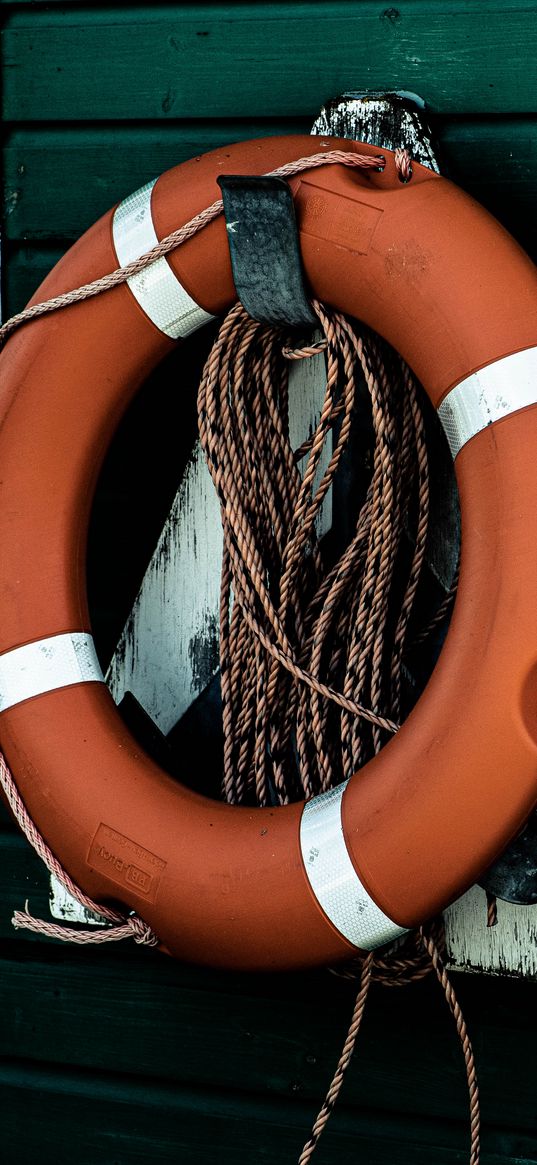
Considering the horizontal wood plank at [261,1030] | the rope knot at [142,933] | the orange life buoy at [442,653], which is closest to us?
the orange life buoy at [442,653]

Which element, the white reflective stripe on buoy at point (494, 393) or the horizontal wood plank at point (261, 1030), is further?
the horizontal wood plank at point (261, 1030)

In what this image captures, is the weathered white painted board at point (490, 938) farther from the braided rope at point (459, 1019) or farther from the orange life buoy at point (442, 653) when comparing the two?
the orange life buoy at point (442, 653)

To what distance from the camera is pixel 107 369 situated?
1.05 m

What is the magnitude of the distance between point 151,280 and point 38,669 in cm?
40

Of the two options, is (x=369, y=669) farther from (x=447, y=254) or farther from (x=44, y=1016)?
(x=44, y=1016)

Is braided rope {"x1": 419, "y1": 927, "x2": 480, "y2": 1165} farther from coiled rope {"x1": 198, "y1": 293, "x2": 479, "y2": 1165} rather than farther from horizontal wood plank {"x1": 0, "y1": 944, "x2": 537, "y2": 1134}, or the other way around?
horizontal wood plank {"x1": 0, "y1": 944, "x2": 537, "y2": 1134}

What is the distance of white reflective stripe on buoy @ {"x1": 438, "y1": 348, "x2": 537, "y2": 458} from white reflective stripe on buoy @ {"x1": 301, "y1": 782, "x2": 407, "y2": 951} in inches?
14.2

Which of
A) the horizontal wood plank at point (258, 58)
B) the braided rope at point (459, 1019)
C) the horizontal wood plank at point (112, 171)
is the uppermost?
the horizontal wood plank at point (258, 58)

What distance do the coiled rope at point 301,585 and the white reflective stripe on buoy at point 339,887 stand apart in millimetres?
90

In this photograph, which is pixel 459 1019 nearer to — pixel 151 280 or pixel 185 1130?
pixel 185 1130

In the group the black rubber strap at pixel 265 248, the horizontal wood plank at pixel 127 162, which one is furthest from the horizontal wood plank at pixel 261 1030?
the horizontal wood plank at pixel 127 162

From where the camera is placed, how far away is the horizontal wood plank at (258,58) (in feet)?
3.51

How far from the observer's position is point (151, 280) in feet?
3.34

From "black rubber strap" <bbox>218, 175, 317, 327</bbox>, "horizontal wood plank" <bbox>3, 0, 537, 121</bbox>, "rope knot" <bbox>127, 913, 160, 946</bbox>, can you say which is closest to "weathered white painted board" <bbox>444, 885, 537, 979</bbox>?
"rope knot" <bbox>127, 913, 160, 946</bbox>
